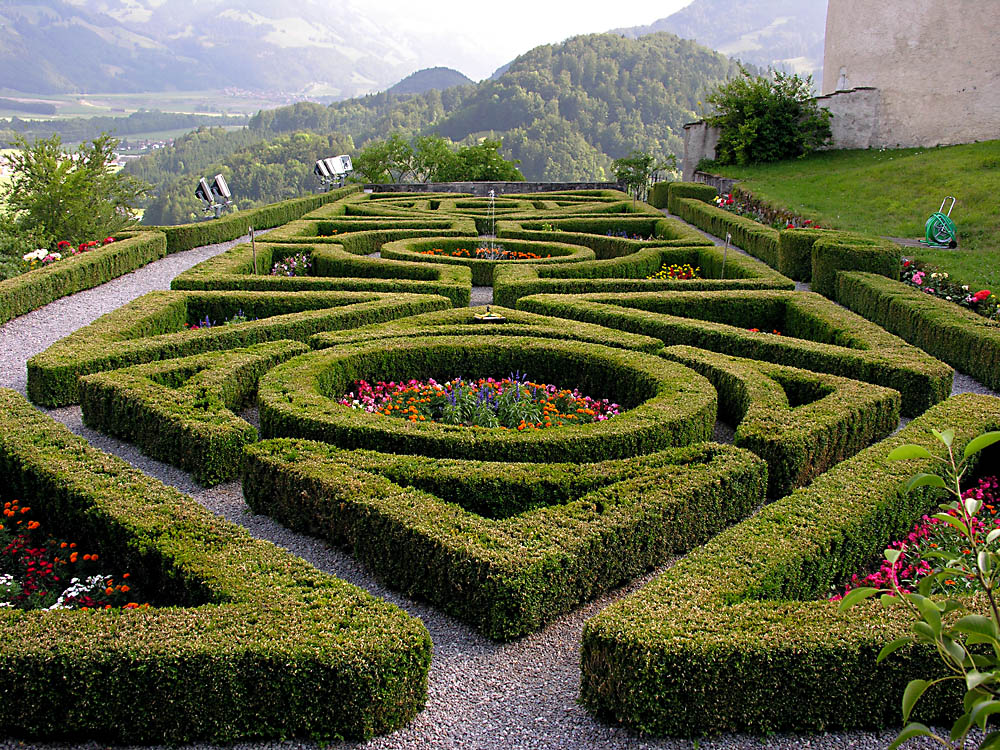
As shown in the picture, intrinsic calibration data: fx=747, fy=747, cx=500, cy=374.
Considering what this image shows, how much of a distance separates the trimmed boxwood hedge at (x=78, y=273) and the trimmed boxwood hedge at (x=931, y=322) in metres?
13.3

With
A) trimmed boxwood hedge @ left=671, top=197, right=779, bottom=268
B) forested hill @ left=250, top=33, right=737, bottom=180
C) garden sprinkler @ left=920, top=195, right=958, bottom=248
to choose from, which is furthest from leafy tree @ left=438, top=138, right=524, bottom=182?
forested hill @ left=250, top=33, right=737, bottom=180

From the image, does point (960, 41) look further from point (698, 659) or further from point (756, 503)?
point (698, 659)

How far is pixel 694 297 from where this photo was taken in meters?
10.9

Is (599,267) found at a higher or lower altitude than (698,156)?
lower

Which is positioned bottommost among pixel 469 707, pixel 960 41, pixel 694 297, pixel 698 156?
pixel 469 707

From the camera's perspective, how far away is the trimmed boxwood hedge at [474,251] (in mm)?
13914

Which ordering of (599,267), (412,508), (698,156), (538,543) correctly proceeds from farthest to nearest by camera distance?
(698,156) < (599,267) < (412,508) < (538,543)

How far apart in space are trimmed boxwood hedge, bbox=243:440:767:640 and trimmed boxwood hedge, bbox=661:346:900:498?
0.35 metres

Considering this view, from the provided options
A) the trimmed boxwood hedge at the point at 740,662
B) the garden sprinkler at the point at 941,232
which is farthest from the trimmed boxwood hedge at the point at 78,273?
the garden sprinkler at the point at 941,232

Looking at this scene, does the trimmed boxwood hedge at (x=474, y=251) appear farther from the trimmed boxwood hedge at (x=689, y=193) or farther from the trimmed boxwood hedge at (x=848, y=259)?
the trimmed boxwood hedge at (x=689, y=193)

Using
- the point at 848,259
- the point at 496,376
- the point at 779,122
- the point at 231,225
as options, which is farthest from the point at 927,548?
the point at 779,122

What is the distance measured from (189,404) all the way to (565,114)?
73177 mm

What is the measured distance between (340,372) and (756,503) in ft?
15.2

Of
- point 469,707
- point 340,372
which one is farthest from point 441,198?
point 469,707
